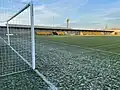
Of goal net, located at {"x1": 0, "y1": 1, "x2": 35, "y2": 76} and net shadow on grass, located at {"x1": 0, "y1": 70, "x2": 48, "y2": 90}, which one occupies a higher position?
goal net, located at {"x1": 0, "y1": 1, "x2": 35, "y2": 76}

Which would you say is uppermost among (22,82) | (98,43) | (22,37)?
(22,37)

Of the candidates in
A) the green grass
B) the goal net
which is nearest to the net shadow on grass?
the goal net

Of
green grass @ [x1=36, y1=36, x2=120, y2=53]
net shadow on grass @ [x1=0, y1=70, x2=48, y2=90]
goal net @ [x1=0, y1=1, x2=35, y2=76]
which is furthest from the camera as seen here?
green grass @ [x1=36, y1=36, x2=120, y2=53]

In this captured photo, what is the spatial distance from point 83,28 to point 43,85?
3645 centimetres

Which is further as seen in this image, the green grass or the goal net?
the green grass

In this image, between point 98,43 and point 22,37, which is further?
point 98,43

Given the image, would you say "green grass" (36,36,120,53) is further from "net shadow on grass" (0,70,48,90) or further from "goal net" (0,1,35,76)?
"net shadow on grass" (0,70,48,90)

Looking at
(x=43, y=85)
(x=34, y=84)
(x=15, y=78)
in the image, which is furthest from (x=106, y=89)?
(x=15, y=78)

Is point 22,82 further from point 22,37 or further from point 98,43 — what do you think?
point 98,43

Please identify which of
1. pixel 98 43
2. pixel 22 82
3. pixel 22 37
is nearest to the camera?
pixel 22 82

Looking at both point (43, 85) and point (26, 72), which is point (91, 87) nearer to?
point (43, 85)

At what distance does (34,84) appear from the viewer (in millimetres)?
2246

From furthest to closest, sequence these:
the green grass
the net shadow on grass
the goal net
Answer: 1. the green grass
2. the goal net
3. the net shadow on grass

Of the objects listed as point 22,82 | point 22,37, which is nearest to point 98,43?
point 22,37
